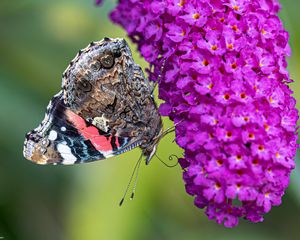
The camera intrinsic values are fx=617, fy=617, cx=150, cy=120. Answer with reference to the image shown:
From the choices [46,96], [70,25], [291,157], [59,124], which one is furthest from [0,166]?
[291,157]

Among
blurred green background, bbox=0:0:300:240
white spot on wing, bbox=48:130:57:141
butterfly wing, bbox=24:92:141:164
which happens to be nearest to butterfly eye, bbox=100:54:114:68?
butterfly wing, bbox=24:92:141:164

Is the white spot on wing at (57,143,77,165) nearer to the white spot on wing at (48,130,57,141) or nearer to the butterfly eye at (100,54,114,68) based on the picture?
the white spot on wing at (48,130,57,141)

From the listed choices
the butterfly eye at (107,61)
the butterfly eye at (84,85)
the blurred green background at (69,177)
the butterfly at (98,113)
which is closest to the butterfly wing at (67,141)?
the butterfly at (98,113)

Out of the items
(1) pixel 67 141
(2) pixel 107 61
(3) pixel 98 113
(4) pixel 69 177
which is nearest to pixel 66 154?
(1) pixel 67 141

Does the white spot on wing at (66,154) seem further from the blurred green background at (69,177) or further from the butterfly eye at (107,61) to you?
the blurred green background at (69,177)

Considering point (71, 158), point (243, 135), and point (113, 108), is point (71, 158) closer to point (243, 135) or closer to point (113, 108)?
point (113, 108)

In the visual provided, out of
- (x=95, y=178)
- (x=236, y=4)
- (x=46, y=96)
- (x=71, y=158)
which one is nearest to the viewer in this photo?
(x=236, y=4)
